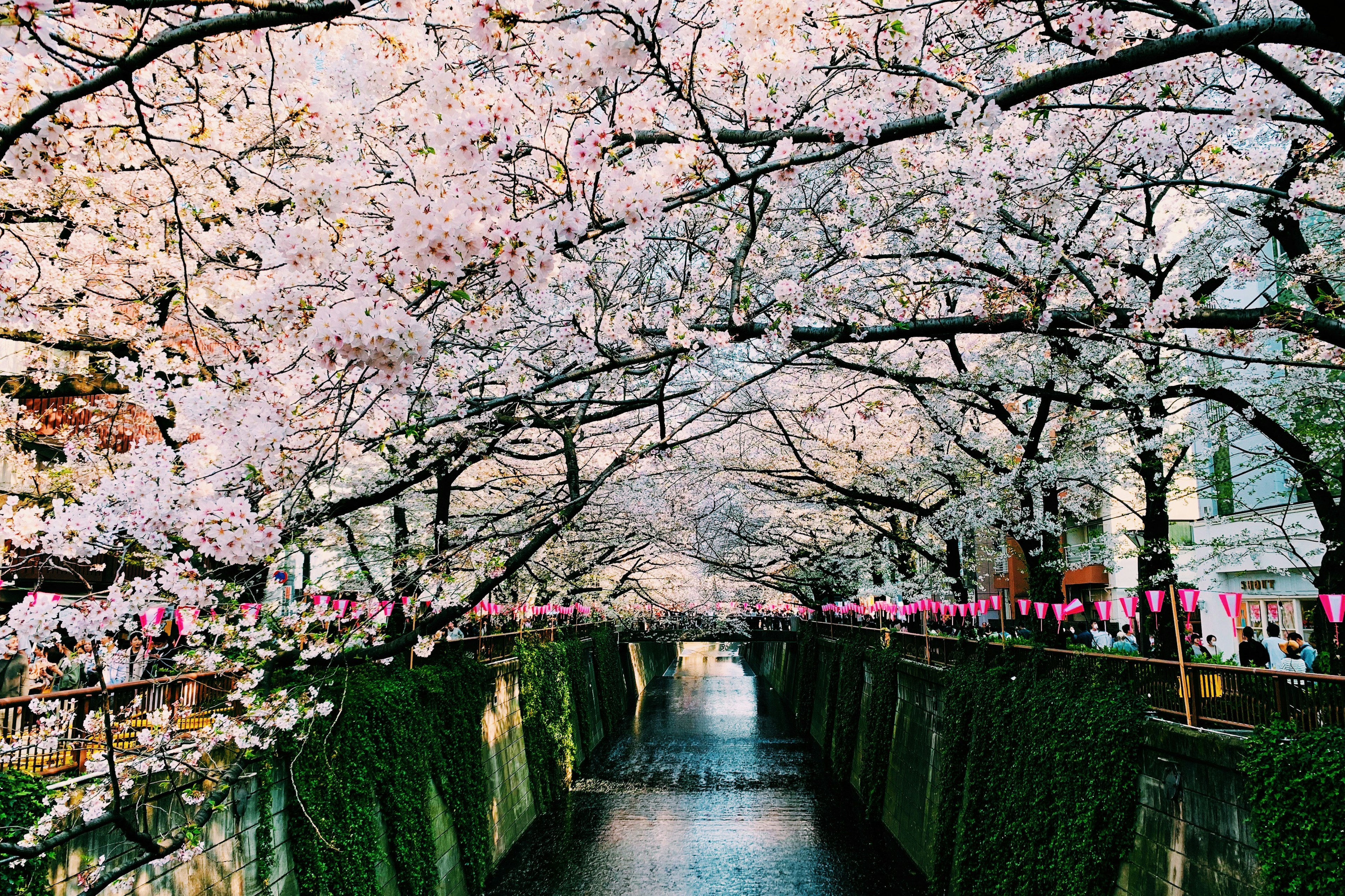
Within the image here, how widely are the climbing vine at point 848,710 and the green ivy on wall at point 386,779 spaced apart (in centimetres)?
1183

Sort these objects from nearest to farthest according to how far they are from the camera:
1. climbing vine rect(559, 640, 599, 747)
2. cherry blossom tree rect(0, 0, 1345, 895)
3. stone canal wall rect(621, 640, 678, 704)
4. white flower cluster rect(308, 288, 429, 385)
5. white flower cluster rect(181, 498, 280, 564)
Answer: white flower cluster rect(308, 288, 429, 385)
cherry blossom tree rect(0, 0, 1345, 895)
white flower cluster rect(181, 498, 280, 564)
climbing vine rect(559, 640, 599, 747)
stone canal wall rect(621, 640, 678, 704)

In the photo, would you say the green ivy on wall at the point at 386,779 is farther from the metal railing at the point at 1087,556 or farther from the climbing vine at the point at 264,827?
the metal railing at the point at 1087,556

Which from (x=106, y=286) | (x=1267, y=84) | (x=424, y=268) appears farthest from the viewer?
(x=106, y=286)

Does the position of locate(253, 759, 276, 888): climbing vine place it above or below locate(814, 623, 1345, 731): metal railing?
below

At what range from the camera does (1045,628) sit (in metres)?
12.6

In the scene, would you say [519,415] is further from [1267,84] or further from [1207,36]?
[1267,84]

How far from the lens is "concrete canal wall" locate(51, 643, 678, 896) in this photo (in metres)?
6.18

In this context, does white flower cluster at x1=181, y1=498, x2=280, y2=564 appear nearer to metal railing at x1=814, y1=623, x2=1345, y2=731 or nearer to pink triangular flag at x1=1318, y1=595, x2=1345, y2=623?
metal railing at x1=814, y1=623, x2=1345, y2=731

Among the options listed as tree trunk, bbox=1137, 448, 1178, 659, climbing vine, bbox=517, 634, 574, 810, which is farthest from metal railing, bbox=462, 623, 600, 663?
tree trunk, bbox=1137, 448, 1178, 659

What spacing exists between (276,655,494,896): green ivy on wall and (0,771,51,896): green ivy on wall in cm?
199

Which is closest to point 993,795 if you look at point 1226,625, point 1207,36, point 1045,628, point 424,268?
point 1045,628

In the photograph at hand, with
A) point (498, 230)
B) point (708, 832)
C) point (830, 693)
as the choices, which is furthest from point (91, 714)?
point (830, 693)

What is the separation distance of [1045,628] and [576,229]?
1093cm

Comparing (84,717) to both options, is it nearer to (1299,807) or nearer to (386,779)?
(386,779)
